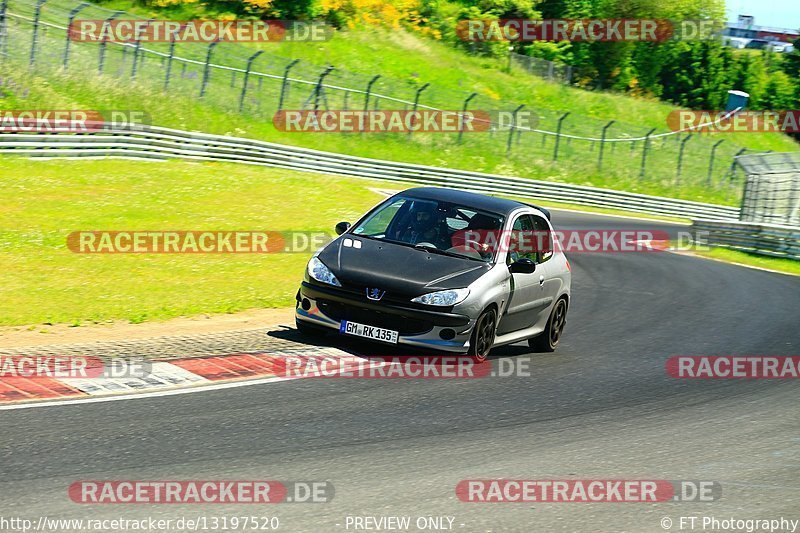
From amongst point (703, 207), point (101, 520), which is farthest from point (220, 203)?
point (703, 207)

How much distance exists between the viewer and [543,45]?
2835 inches

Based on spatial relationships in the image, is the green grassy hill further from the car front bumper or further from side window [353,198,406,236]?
the car front bumper

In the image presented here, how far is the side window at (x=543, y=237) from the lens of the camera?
11.9m

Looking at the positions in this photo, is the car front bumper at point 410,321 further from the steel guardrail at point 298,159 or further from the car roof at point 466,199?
the steel guardrail at point 298,159

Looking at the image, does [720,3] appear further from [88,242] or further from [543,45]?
[88,242]

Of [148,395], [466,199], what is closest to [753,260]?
[466,199]

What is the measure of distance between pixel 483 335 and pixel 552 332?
6.38 feet

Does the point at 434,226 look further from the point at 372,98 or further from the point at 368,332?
the point at 372,98

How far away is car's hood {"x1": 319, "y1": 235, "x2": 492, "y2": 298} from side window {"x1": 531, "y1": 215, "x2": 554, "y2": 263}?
4.47 feet

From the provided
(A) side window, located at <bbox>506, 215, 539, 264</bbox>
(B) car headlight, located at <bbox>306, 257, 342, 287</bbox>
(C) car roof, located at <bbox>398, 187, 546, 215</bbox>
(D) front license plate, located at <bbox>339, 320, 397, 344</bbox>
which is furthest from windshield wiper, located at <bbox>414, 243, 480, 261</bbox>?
(D) front license plate, located at <bbox>339, 320, 397, 344</bbox>

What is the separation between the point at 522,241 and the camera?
1152 centimetres

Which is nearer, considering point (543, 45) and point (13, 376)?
point (13, 376)

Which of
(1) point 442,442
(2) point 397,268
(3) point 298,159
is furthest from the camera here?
(3) point 298,159

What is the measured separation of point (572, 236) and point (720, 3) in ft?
215
